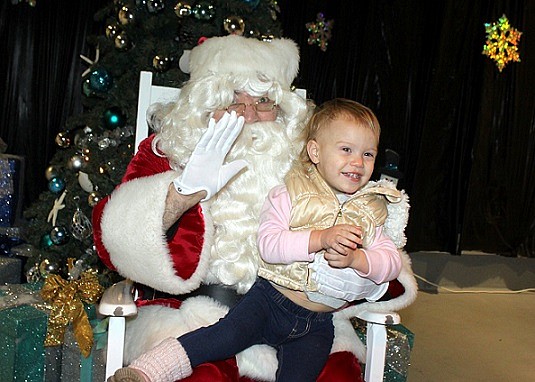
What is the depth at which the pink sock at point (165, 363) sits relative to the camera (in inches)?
59.9

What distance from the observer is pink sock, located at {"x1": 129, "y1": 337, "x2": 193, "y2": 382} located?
152cm

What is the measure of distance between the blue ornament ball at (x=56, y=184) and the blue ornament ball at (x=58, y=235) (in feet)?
0.60

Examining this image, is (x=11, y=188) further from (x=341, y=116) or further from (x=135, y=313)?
(x=341, y=116)

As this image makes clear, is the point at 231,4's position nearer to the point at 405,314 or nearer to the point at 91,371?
the point at 91,371

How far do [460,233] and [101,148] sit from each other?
2884 mm

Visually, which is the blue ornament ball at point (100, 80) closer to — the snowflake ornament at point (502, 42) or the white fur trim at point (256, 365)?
the white fur trim at point (256, 365)

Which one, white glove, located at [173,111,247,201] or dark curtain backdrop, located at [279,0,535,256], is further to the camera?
dark curtain backdrop, located at [279,0,535,256]

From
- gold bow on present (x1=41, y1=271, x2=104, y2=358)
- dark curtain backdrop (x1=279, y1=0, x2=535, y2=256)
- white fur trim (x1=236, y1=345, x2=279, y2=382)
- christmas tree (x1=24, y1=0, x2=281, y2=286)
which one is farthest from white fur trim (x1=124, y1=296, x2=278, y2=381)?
dark curtain backdrop (x1=279, y1=0, x2=535, y2=256)

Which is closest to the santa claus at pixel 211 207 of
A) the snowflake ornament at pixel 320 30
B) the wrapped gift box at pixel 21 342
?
the wrapped gift box at pixel 21 342

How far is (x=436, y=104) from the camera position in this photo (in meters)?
4.66

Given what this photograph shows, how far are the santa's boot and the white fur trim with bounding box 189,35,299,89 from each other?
34.7 inches

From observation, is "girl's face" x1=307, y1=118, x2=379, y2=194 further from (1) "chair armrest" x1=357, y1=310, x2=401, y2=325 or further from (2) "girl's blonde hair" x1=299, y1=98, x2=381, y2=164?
(1) "chair armrest" x1=357, y1=310, x2=401, y2=325

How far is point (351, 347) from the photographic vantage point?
1943 millimetres

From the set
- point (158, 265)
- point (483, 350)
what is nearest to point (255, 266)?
point (158, 265)
